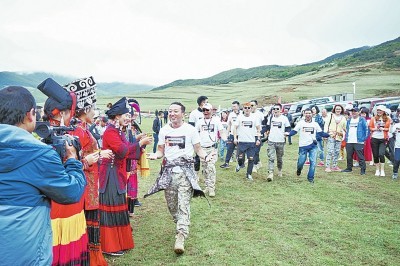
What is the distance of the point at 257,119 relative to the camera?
9.93 m

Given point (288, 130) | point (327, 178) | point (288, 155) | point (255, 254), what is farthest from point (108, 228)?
point (288, 155)

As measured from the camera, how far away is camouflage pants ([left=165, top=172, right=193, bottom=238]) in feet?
16.8

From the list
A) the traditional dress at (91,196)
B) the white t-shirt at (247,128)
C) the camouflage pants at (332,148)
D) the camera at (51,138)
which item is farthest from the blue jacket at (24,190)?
the camouflage pants at (332,148)

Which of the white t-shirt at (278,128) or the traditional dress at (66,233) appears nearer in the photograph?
the traditional dress at (66,233)

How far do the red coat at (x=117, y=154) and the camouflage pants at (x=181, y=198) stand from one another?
732mm

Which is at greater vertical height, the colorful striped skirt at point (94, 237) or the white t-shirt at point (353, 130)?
the white t-shirt at point (353, 130)

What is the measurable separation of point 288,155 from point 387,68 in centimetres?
7012

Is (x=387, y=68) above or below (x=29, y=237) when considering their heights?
above

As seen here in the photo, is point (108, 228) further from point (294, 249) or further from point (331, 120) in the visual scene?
point (331, 120)

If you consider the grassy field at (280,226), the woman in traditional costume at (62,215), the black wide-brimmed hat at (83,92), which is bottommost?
the grassy field at (280,226)

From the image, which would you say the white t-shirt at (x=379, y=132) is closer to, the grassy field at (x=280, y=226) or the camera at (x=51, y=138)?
the grassy field at (x=280, y=226)

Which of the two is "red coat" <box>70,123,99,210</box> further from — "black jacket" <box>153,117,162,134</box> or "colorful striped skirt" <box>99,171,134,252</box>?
"black jacket" <box>153,117,162,134</box>

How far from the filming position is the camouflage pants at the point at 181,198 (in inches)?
202

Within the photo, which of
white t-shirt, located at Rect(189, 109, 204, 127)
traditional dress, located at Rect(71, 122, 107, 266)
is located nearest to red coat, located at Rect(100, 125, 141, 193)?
traditional dress, located at Rect(71, 122, 107, 266)
